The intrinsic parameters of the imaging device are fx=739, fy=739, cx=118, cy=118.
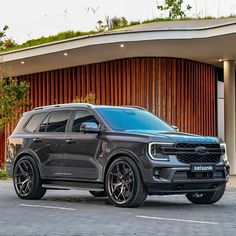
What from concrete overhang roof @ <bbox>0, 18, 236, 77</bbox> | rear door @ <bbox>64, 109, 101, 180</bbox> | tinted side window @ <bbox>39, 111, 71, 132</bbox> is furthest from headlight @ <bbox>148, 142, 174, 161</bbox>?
concrete overhang roof @ <bbox>0, 18, 236, 77</bbox>

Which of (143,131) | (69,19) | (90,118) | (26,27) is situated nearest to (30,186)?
(90,118)

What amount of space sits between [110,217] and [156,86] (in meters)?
15.9

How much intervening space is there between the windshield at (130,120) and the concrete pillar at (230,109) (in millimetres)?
12914

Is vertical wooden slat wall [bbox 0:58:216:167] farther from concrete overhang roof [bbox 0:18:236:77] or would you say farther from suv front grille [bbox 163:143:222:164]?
suv front grille [bbox 163:143:222:164]

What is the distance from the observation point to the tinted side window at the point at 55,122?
44.4 ft

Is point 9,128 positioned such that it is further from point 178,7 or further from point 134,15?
point 178,7

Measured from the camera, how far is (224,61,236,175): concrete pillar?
26.1 meters

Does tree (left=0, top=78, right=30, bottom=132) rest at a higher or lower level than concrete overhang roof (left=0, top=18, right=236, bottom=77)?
lower

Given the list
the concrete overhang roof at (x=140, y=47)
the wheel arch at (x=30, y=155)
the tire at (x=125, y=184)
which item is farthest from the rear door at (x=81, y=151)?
the concrete overhang roof at (x=140, y=47)

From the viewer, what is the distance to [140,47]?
77.8 ft

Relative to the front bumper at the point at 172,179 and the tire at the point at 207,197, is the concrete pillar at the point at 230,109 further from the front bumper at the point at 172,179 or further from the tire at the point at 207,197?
the front bumper at the point at 172,179

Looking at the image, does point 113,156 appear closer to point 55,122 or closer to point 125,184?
point 125,184

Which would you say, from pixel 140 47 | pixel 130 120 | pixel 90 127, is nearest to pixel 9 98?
pixel 140 47

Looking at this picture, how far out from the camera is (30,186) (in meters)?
13.6
